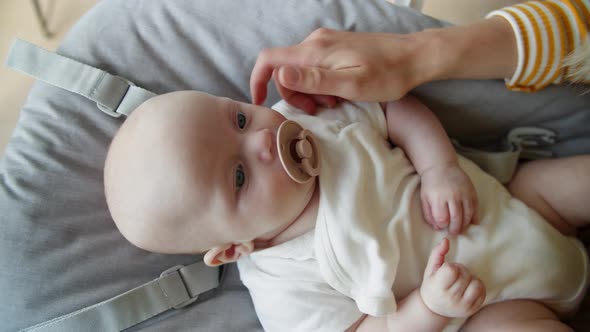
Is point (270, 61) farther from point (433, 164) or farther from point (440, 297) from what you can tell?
point (440, 297)

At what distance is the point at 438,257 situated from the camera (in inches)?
28.1

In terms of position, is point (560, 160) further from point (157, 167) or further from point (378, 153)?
point (157, 167)

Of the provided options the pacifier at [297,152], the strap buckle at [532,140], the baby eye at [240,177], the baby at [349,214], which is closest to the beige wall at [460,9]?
the strap buckle at [532,140]

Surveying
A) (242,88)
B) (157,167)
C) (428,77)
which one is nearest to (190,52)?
(242,88)

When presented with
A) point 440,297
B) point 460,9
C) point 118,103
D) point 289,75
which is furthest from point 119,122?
point 460,9

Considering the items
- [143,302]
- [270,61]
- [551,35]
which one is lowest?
[143,302]

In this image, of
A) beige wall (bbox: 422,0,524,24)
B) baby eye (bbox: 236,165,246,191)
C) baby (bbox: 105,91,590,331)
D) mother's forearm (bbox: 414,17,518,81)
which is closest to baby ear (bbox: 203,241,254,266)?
baby (bbox: 105,91,590,331)

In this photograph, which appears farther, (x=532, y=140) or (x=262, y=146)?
(x=532, y=140)

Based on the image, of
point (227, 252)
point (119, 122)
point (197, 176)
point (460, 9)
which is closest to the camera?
point (197, 176)

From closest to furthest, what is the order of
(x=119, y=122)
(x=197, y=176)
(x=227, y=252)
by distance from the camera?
(x=197, y=176) → (x=227, y=252) → (x=119, y=122)

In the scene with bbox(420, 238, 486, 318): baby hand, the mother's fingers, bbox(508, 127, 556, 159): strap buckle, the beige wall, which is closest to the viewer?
bbox(420, 238, 486, 318): baby hand

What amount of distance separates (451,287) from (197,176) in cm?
41

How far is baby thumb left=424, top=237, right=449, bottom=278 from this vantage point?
70cm

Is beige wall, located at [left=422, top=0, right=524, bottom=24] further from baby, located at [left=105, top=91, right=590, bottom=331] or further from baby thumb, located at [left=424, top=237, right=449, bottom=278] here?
baby thumb, located at [left=424, top=237, right=449, bottom=278]
